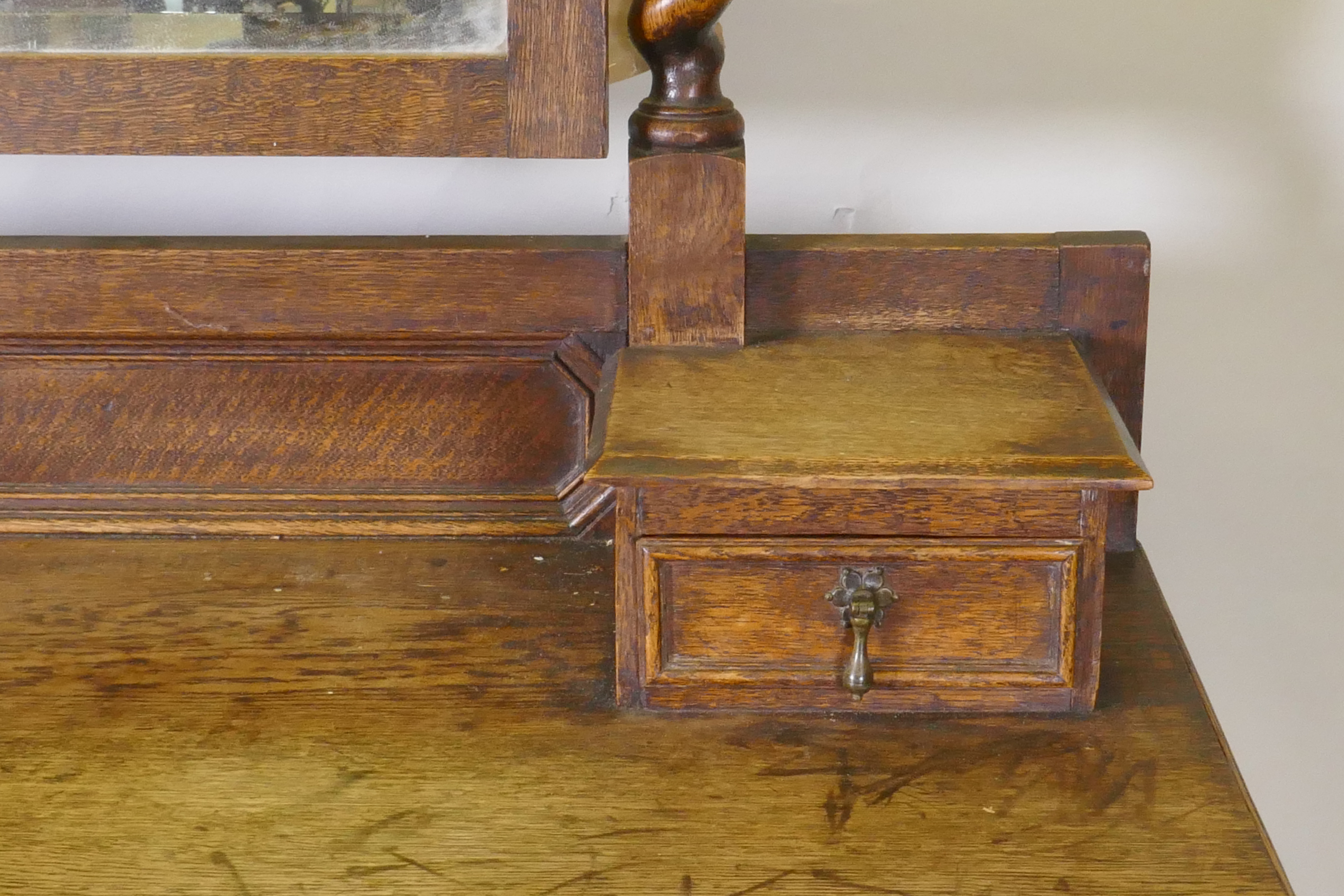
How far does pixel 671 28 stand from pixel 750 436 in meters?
0.27

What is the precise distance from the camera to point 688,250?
3.28ft

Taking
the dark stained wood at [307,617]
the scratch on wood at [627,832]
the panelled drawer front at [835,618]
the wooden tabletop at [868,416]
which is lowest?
the scratch on wood at [627,832]

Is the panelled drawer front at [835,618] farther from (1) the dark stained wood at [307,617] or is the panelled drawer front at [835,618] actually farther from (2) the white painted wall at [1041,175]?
(2) the white painted wall at [1041,175]

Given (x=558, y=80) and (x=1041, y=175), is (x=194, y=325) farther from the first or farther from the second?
(x=1041, y=175)

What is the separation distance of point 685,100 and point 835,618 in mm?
353

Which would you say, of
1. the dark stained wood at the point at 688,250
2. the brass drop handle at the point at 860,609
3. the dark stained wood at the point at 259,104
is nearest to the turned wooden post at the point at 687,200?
the dark stained wood at the point at 688,250

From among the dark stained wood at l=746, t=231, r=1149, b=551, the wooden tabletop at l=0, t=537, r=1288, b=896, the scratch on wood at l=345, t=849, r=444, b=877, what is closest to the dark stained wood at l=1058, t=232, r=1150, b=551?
the dark stained wood at l=746, t=231, r=1149, b=551

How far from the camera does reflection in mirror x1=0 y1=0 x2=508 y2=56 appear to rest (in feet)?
2.98

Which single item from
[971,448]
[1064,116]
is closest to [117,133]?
[971,448]

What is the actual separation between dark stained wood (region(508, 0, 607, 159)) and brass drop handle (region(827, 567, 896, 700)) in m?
0.30

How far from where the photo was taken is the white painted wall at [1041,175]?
1.16 metres

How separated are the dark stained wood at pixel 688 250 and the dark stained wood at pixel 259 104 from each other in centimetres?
12

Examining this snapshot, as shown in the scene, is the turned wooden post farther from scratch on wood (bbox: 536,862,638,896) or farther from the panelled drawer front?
scratch on wood (bbox: 536,862,638,896)

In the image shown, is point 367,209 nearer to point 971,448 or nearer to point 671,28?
point 671,28
